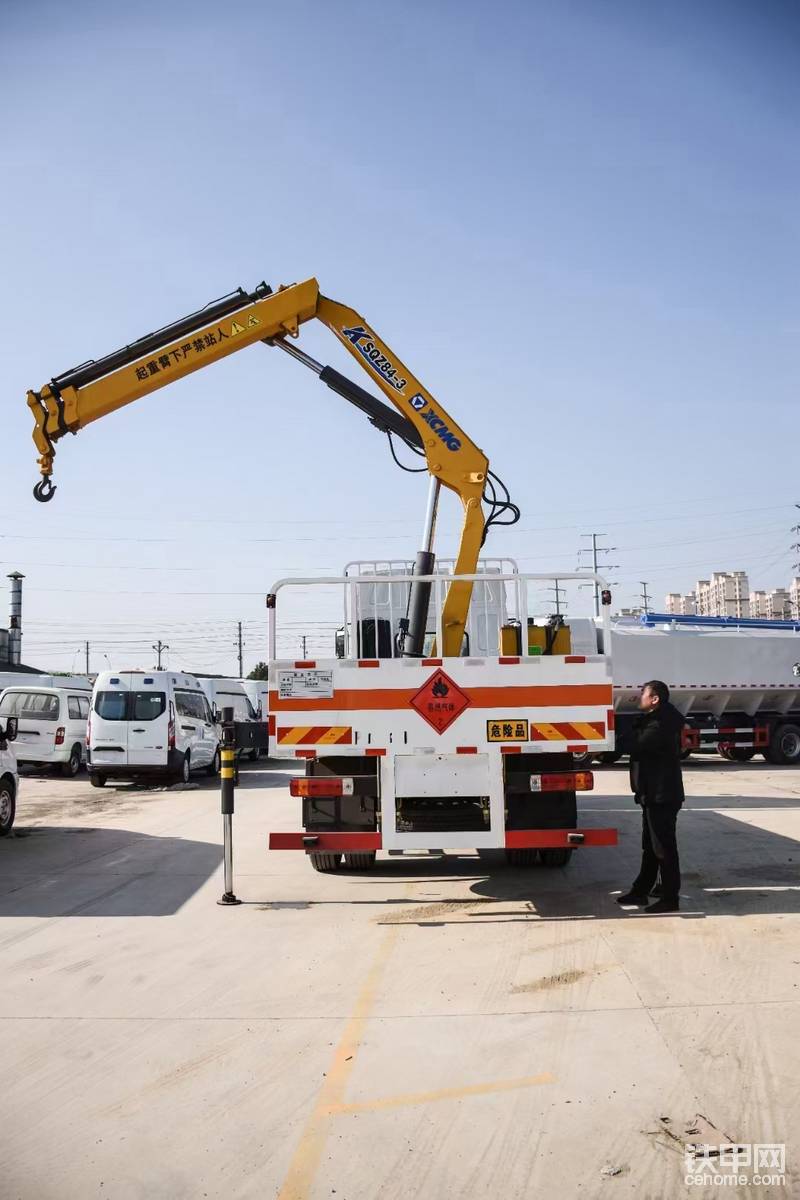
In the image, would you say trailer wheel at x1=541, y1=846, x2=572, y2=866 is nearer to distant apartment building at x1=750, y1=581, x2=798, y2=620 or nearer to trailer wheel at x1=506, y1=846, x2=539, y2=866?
trailer wheel at x1=506, y1=846, x2=539, y2=866

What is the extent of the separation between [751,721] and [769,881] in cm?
1639

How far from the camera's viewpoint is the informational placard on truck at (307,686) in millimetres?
8258

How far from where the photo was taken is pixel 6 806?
42.1 ft

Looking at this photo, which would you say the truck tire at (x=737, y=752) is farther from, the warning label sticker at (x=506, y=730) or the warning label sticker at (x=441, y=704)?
the warning label sticker at (x=441, y=704)

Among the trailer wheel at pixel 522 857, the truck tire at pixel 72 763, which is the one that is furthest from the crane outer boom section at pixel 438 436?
the truck tire at pixel 72 763

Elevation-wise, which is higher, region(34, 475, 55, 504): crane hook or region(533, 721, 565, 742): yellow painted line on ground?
region(34, 475, 55, 504): crane hook

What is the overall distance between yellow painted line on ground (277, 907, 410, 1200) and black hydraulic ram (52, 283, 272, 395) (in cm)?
761

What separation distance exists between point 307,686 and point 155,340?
5177 millimetres

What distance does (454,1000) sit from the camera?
5758 millimetres

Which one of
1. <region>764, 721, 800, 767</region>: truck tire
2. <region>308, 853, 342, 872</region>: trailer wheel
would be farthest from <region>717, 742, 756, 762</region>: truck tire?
<region>308, 853, 342, 872</region>: trailer wheel

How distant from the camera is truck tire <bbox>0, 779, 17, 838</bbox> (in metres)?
12.8

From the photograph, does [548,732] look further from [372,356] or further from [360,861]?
[372,356]

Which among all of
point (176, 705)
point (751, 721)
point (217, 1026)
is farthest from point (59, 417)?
point (751, 721)

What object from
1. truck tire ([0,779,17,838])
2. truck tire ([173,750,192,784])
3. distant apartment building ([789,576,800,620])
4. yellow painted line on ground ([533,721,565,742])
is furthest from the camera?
distant apartment building ([789,576,800,620])
